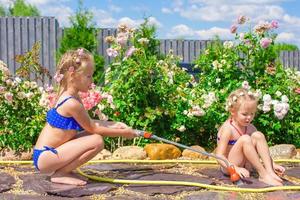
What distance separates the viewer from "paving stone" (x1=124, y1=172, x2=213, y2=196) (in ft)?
13.8

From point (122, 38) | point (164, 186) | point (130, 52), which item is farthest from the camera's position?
point (122, 38)

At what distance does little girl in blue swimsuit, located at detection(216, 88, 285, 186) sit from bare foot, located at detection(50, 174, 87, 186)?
1.10 m

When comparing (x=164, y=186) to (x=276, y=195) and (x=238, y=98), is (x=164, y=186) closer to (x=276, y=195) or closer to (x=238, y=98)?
(x=276, y=195)

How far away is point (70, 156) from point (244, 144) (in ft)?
4.31

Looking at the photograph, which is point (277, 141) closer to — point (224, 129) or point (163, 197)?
point (224, 129)

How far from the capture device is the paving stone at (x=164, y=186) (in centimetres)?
420

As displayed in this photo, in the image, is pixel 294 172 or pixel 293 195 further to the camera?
pixel 294 172

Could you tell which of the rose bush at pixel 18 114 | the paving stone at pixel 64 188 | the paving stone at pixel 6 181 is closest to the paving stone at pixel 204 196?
the paving stone at pixel 64 188

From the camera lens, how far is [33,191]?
425 cm

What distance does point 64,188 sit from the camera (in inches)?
A: 166

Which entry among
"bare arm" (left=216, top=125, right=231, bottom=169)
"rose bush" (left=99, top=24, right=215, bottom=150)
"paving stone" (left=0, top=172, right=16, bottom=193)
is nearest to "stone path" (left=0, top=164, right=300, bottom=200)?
"paving stone" (left=0, top=172, right=16, bottom=193)

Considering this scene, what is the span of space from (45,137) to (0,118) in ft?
7.08

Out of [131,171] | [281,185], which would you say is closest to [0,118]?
[131,171]

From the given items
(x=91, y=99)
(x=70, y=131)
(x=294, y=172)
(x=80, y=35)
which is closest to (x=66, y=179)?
(x=70, y=131)
